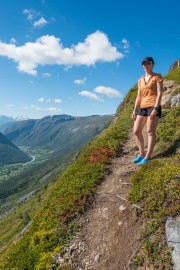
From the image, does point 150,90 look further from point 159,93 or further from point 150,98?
point 159,93

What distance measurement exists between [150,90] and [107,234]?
273 inches

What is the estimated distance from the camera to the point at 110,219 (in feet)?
34.6

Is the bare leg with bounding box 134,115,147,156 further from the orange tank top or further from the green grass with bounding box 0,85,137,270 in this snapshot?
the green grass with bounding box 0,85,137,270

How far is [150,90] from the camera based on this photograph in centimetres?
1277

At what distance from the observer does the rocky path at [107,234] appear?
8859mm

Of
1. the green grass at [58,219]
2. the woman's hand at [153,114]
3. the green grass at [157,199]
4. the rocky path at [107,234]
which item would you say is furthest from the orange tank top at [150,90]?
the green grass at [58,219]

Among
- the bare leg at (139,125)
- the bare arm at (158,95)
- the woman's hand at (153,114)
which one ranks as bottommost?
the bare leg at (139,125)

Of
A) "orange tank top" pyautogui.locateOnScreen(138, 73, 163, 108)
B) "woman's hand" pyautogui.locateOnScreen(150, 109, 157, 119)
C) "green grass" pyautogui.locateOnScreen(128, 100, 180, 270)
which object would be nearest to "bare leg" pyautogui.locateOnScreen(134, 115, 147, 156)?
"orange tank top" pyautogui.locateOnScreen(138, 73, 163, 108)

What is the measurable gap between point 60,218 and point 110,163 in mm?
5526

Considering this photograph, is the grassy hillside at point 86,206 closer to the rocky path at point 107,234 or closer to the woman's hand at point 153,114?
the rocky path at point 107,234

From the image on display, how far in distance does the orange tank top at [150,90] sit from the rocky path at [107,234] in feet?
13.1

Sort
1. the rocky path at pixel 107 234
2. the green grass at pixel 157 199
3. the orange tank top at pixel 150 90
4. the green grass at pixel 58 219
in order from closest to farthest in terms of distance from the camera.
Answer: the green grass at pixel 157 199 → the rocky path at pixel 107 234 → the green grass at pixel 58 219 → the orange tank top at pixel 150 90

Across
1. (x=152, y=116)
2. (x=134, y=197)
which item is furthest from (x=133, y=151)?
(x=134, y=197)

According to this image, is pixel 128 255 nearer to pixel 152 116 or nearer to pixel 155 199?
pixel 155 199
